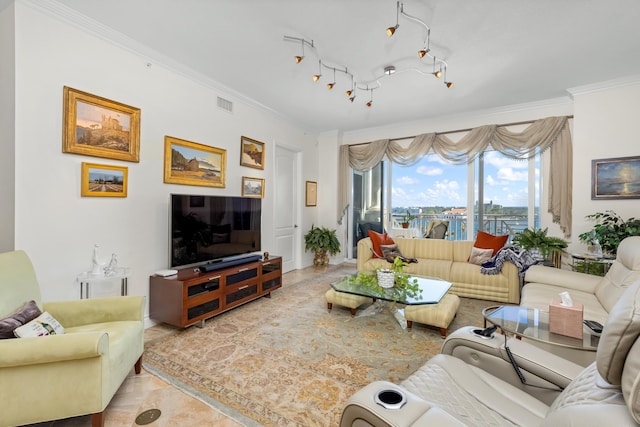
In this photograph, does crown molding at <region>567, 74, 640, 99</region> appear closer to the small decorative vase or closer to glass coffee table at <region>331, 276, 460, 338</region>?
glass coffee table at <region>331, 276, 460, 338</region>

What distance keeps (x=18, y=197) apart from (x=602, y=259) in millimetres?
5779

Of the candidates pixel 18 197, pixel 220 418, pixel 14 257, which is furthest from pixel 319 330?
pixel 18 197

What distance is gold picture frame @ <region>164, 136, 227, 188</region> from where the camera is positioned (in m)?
3.21

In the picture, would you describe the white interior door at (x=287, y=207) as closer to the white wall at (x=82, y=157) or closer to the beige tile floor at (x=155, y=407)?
the white wall at (x=82, y=157)

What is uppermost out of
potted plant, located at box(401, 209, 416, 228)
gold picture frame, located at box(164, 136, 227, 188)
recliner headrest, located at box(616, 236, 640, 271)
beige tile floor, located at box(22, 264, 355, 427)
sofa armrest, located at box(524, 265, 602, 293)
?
gold picture frame, located at box(164, 136, 227, 188)

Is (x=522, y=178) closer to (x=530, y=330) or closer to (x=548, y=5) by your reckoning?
(x=548, y=5)

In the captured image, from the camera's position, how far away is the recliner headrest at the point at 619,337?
663mm

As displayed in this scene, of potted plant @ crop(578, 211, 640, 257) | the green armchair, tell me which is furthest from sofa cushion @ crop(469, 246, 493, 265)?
the green armchair

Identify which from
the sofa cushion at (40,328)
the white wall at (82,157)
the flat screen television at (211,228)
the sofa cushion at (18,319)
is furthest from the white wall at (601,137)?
the sofa cushion at (18,319)

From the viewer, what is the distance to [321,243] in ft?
18.5

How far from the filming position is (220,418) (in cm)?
168

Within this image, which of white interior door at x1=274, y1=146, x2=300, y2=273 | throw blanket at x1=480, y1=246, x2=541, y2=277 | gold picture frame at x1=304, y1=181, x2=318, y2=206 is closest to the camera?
throw blanket at x1=480, y1=246, x2=541, y2=277

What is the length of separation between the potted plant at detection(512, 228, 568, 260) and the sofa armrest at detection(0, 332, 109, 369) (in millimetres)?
4884

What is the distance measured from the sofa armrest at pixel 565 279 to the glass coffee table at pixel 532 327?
1154 millimetres
